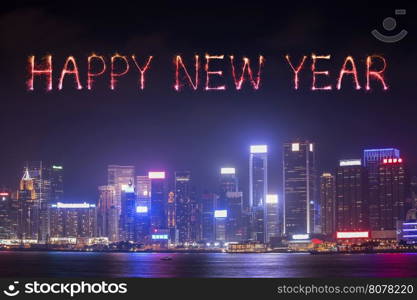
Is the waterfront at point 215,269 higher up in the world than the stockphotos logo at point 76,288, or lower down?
lower down

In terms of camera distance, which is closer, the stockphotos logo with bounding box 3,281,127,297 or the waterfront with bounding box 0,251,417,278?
the stockphotos logo with bounding box 3,281,127,297

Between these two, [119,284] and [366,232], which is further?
[366,232]

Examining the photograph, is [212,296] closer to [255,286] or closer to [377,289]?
→ [255,286]

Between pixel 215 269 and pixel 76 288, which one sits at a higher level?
pixel 76 288

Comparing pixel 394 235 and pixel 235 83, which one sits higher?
pixel 235 83

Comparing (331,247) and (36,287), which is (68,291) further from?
(331,247)

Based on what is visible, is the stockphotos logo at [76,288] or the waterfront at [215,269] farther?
the waterfront at [215,269]

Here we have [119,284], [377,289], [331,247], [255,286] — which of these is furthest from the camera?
[331,247]

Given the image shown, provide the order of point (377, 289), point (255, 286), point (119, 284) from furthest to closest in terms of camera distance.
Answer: point (255, 286)
point (377, 289)
point (119, 284)

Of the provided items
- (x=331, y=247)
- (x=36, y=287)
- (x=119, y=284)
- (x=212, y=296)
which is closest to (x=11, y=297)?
(x=36, y=287)

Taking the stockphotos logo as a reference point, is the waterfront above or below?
below

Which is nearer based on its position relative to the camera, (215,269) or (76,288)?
(76,288)
